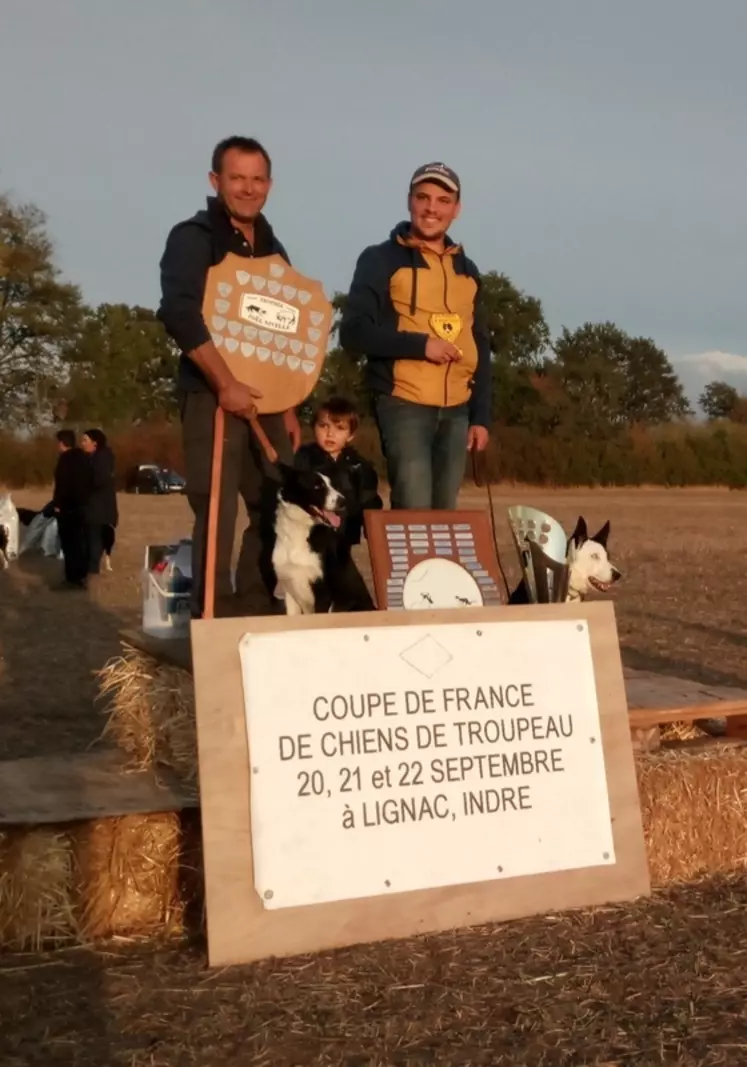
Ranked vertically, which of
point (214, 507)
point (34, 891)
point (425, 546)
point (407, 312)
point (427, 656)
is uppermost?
point (407, 312)

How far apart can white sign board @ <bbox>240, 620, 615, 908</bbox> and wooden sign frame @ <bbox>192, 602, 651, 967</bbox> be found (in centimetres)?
3

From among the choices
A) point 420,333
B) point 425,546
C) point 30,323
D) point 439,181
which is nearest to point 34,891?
point 425,546

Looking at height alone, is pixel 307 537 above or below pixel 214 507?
below

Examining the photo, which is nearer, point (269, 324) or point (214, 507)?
point (214, 507)

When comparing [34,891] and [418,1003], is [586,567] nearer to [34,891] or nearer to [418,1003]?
[418,1003]

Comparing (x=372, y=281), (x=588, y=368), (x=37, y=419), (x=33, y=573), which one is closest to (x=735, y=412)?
(x=588, y=368)

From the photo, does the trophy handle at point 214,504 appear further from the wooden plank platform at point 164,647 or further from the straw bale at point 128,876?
the straw bale at point 128,876

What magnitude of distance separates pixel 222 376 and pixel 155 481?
38.0m

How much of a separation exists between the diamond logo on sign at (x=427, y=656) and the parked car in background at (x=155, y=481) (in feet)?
124

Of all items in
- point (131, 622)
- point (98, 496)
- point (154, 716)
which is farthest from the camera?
point (98, 496)

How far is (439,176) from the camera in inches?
182

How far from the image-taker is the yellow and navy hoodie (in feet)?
15.3

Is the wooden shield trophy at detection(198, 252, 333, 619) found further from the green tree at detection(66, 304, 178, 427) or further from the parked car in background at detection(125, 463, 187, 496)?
the green tree at detection(66, 304, 178, 427)

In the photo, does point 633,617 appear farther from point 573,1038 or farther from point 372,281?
point 573,1038
